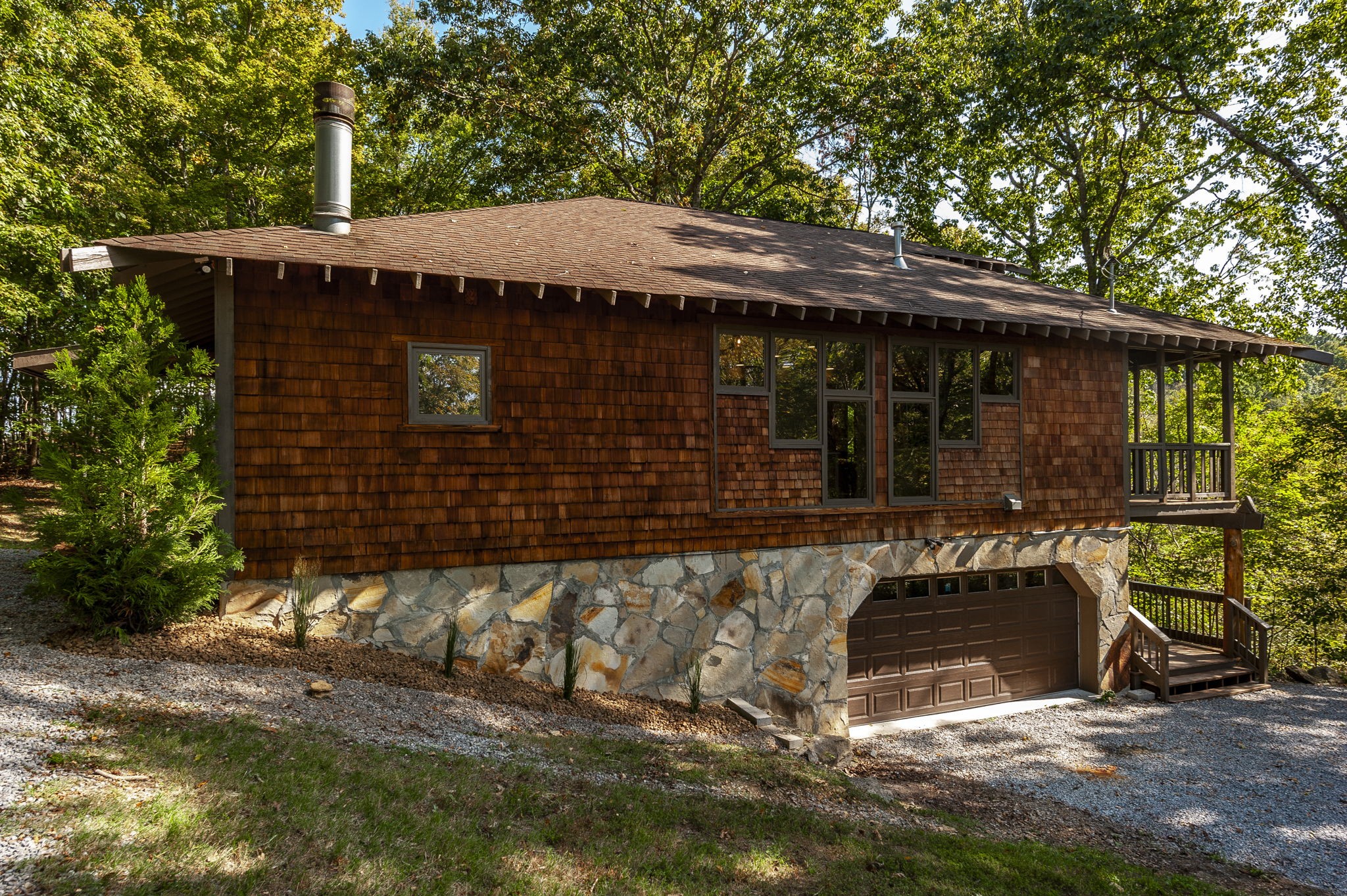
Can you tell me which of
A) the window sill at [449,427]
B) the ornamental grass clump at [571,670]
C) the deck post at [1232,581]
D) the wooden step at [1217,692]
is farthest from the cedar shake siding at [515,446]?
the deck post at [1232,581]

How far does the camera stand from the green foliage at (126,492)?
19.0 feet

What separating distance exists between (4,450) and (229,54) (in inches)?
449

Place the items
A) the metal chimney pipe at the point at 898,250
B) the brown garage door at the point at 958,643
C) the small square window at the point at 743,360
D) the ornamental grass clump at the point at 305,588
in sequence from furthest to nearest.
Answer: the metal chimney pipe at the point at 898,250 → the brown garage door at the point at 958,643 → the small square window at the point at 743,360 → the ornamental grass clump at the point at 305,588

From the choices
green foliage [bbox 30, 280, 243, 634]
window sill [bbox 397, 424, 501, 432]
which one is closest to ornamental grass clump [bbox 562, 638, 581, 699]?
window sill [bbox 397, 424, 501, 432]

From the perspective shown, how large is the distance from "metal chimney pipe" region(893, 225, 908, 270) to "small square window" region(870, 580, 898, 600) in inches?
196

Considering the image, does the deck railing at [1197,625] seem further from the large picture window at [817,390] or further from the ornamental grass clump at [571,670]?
the ornamental grass clump at [571,670]

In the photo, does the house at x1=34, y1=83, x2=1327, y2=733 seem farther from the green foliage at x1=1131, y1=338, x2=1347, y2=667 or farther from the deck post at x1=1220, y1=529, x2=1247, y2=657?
the green foliage at x1=1131, y1=338, x2=1347, y2=667

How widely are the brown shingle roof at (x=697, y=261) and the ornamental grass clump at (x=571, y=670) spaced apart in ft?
12.1

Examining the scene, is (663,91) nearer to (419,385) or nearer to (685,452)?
(685,452)

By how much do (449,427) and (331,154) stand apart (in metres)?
3.22

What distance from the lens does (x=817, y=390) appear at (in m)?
8.83

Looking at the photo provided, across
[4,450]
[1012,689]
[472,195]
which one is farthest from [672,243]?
[4,450]

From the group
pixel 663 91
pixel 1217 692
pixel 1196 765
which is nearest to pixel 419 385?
pixel 1196 765

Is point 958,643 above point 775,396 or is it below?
below
